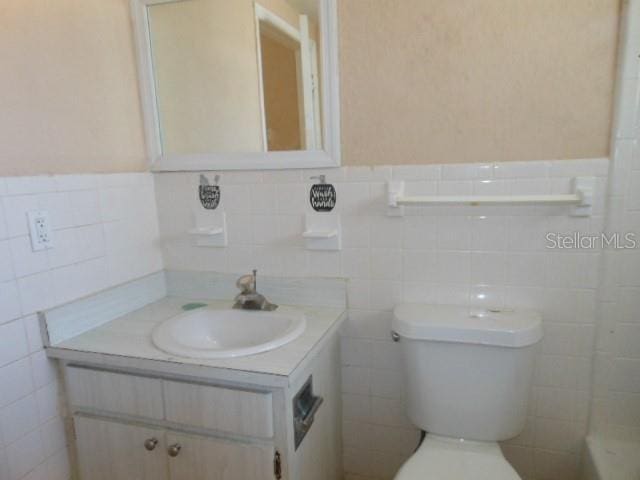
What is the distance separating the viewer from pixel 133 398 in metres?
1.20

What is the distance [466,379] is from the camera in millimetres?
1264

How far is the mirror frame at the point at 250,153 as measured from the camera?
137 cm

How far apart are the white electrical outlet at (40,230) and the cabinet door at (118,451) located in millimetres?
513

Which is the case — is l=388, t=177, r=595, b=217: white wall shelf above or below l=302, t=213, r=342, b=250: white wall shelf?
above

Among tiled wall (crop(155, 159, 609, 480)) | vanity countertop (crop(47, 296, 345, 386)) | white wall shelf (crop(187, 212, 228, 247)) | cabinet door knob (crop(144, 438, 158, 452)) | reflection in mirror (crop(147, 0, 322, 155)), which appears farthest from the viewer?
white wall shelf (crop(187, 212, 228, 247))

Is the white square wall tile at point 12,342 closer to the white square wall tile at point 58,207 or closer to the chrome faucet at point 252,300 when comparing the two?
the white square wall tile at point 58,207

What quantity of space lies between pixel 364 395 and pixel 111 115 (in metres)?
1.30

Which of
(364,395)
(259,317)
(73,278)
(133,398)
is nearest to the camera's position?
(133,398)

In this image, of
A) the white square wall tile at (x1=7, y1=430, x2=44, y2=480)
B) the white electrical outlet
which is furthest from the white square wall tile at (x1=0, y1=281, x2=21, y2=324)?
the white square wall tile at (x1=7, y1=430, x2=44, y2=480)

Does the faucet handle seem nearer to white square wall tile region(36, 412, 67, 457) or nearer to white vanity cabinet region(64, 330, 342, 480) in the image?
white vanity cabinet region(64, 330, 342, 480)

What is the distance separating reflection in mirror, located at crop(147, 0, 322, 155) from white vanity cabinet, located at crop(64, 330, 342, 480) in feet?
2.48

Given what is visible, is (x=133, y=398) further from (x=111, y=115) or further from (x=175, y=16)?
(x=175, y=16)

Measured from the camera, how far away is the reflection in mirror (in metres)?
1.41

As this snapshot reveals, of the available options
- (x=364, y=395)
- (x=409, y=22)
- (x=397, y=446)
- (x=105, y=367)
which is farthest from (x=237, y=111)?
(x=397, y=446)
